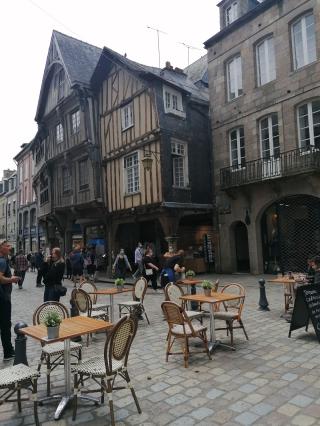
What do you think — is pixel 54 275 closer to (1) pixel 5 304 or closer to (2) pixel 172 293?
(1) pixel 5 304

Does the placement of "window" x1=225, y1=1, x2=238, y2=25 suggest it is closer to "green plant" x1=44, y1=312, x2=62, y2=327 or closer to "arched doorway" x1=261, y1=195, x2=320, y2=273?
"arched doorway" x1=261, y1=195, x2=320, y2=273

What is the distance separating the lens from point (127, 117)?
17.1 m

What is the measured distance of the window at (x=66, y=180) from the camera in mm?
20594

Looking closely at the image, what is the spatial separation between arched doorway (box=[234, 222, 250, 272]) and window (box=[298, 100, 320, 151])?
15.4 ft

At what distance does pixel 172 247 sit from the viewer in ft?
48.5

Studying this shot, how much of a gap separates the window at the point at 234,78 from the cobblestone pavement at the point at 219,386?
11829 mm

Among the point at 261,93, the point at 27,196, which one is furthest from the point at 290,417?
the point at 27,196

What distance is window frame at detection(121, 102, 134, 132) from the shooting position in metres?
16.7

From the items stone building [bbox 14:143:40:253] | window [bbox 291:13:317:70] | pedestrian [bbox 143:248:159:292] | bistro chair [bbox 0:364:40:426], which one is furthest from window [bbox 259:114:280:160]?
stone building [bbox 14:143:40:253]

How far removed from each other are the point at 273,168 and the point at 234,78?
15.7 ft

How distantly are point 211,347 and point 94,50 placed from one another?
67.8ft

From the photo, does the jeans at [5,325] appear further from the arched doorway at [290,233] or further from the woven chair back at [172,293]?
the arched doorway at [290,233]

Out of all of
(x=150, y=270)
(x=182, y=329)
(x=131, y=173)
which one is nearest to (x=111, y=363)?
(x=182, y=329)

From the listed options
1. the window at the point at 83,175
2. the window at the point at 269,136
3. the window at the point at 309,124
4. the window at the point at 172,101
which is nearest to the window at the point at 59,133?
the window at the point at 83,175
